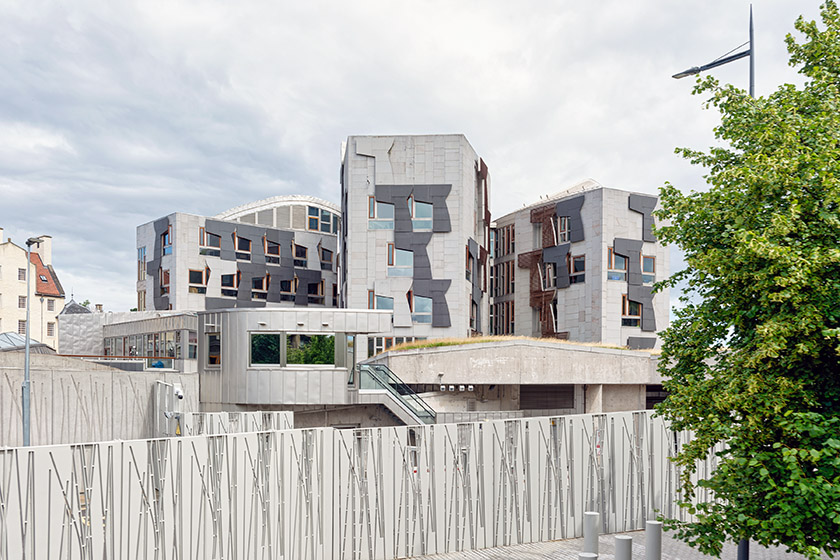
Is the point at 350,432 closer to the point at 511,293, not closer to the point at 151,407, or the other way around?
the point at 151,407

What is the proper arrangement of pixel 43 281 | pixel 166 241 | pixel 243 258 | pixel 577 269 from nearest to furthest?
pixel 577 269 → pixel 166 241 → pixel 243 258 → pixel 43 281

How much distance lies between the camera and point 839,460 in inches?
303

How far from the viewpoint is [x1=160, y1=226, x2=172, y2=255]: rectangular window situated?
56.4m

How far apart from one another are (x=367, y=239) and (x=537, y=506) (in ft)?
102

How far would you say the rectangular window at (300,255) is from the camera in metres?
61.8

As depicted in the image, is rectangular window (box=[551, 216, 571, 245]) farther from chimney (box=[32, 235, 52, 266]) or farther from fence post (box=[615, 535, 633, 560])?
chimney (box=[32, 235, 52, 266])

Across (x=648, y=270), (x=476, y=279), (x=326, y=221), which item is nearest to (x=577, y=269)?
(x=648, y=270)

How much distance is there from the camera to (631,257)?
47812 millimetres

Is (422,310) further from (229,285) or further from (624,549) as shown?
(624,549)

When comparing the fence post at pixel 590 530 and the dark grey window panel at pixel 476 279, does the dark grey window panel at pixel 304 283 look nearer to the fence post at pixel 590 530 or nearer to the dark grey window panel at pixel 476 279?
the dark grey window panel at pixel 476 279

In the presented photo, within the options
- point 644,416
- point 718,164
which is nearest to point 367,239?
point 644,416

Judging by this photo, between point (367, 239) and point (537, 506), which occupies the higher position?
point (367, 239)

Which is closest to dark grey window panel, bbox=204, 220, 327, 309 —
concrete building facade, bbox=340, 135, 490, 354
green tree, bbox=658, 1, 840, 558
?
concrete building facade, bbox=340, 135, 490, 354

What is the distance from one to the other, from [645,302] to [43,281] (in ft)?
199
